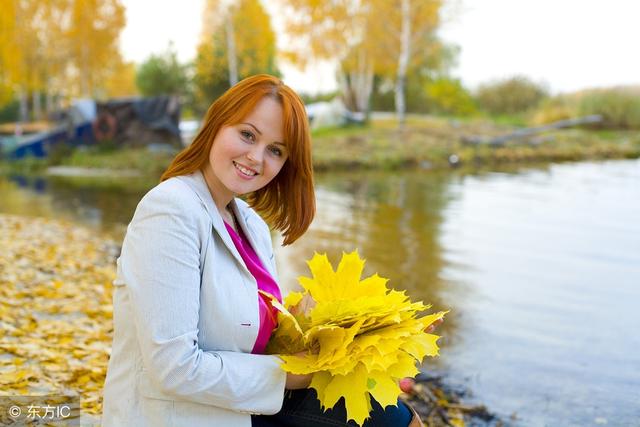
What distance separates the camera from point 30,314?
3760 mm

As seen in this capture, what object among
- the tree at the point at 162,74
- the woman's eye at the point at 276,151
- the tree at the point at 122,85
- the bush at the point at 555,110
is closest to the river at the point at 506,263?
the woman's eye at the point at 276,151

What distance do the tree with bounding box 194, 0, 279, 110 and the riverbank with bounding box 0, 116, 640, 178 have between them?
3.30 meters

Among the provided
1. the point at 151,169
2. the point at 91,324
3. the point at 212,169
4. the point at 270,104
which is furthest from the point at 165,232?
the point at 151,169

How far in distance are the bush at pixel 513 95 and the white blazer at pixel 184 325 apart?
29632mm

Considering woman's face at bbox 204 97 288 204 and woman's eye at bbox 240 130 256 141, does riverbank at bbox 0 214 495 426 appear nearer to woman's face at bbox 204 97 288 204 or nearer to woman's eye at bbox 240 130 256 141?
woman's face at bbox 204 97 288 204

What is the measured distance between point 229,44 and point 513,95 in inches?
607

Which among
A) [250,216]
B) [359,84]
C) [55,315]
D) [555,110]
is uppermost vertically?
[359,84]

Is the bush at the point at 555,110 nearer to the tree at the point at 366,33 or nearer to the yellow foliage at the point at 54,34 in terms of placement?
the tree at the point at 366,33

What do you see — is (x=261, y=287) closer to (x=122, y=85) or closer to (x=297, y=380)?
(x=297, y=380)

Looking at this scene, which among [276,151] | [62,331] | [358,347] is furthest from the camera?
[62,331]

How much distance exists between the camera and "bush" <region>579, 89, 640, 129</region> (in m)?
24.2

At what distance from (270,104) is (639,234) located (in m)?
7.71

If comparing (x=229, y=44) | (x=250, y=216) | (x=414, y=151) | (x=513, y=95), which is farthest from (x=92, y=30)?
(x=250, y=216)

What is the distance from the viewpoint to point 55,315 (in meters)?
3.87
